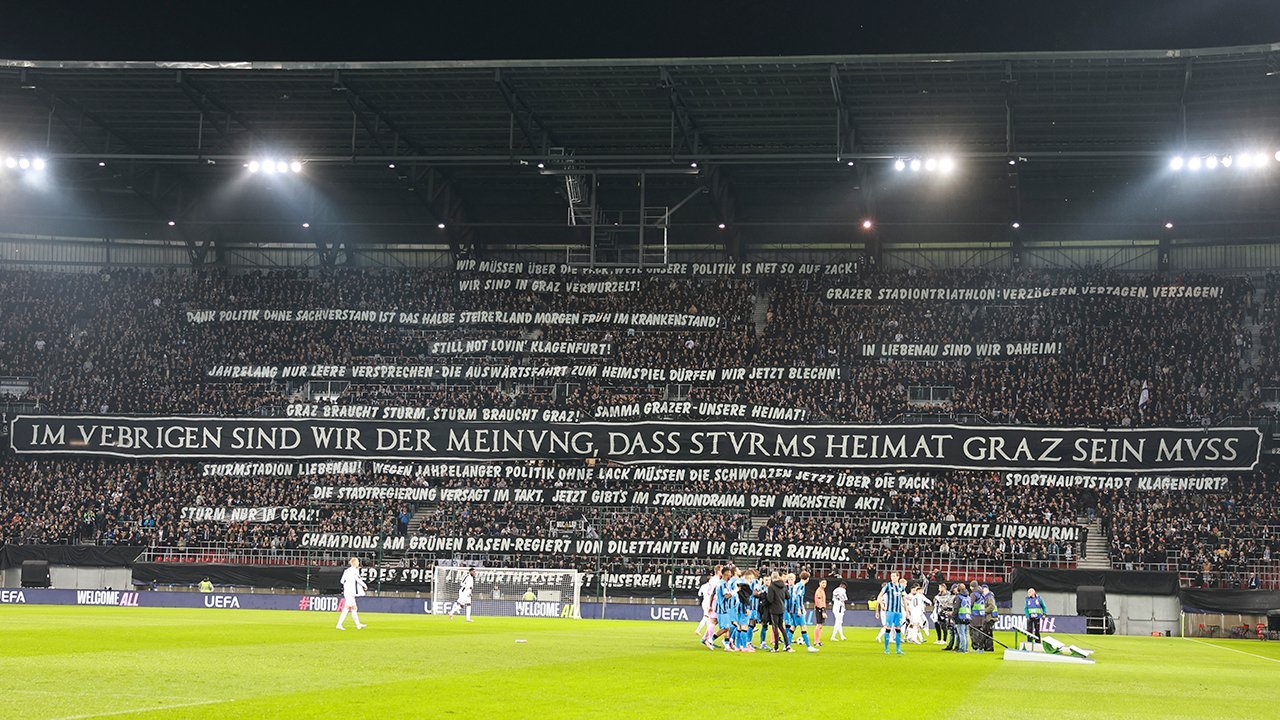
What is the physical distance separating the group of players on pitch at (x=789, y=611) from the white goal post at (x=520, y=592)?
13.5m

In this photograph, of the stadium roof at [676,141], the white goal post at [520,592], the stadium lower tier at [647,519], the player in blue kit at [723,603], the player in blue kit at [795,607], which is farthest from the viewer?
the stadium lower tier at [647,519]

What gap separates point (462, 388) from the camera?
6025 centimetres

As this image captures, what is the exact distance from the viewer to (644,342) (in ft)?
200

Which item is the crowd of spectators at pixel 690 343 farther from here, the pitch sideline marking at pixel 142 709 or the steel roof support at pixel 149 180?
the pitch sideline marking at pixel 142 709

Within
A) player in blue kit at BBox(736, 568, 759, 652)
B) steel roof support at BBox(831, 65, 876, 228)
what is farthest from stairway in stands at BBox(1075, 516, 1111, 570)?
player in blue kit at BBox(736, 568, 759, 652)

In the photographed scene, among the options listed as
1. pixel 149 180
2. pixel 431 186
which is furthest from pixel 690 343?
pixel 149 180

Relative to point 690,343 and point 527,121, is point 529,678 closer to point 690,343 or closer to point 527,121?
point 527,121

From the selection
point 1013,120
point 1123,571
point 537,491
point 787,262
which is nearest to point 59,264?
point 537,491

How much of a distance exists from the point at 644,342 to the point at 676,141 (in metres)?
9.98

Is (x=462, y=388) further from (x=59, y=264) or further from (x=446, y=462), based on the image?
(x=59, y=264)

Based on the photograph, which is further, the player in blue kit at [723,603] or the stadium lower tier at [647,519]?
the stadium lower tier at [647,519]

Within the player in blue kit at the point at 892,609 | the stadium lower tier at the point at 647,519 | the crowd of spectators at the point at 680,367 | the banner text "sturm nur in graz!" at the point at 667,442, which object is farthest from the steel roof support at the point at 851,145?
the player in blue kit at the point at 892,609

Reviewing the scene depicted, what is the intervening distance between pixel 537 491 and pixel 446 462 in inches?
174

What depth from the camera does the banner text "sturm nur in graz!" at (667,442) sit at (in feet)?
172
